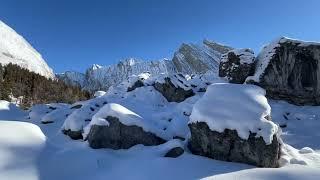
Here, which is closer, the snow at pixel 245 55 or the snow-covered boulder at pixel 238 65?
the snow-covered boulder at pixel 238 65

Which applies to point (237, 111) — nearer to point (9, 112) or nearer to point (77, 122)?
point (77, 122)

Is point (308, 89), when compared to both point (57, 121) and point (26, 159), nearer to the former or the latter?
point (57, 121)

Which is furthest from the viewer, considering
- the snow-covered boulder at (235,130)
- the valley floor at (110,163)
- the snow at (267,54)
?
the snow at (267,54)

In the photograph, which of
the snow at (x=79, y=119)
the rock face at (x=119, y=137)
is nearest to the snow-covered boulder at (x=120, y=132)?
the rock face at (x=119, y=137)

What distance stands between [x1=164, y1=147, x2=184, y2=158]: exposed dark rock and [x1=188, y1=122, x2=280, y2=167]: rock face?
2.56 feet

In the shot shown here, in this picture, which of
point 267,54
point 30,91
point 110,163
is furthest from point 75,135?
point 30,91

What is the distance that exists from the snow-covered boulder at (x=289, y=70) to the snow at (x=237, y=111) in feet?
52.2

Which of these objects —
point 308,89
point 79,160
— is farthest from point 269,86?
point 79,160

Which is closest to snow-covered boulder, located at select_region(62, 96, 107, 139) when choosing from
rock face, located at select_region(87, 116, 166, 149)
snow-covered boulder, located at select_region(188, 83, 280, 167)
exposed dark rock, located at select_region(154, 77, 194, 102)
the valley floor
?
the valley floor

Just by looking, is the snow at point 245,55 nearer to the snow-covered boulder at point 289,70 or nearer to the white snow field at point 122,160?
the snow-covered boulder at point 289,70

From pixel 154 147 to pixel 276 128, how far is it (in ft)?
19.2

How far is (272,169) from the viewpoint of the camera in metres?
17.3

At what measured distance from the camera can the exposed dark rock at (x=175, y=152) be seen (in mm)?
18922

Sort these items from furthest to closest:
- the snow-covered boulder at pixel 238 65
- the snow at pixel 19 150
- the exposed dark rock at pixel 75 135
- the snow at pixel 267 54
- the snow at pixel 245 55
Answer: the snow at pixel 245 55, the snow-covered boulder at pixel 238 65, the snow at pixel 267 54, the exposed dark rock at pixel 75 135, the snow at pixel 19 150
